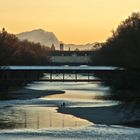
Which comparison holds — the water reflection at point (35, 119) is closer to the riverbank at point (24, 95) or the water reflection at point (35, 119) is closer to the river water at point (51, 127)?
the river water at point (51, 127)

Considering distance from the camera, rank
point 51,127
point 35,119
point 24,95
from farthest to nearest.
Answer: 1. point 24,95
2. point 35,119
3. point 51,127

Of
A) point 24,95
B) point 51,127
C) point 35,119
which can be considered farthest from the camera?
point 24,95

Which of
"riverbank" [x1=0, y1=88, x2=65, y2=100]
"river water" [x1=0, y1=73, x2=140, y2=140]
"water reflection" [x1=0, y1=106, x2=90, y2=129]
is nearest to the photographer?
"river water" [x1=0, y1=73, x2=140, y2=140]

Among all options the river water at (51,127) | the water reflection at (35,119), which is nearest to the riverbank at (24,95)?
the water reflection at (35,119)

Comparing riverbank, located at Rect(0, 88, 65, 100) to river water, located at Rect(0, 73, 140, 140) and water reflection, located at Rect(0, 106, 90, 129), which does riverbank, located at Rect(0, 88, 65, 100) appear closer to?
water reflection, located at Rect(0, 106, 90, 129)

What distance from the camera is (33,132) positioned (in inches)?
2032

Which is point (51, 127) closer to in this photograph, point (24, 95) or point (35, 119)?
point (35, 119)

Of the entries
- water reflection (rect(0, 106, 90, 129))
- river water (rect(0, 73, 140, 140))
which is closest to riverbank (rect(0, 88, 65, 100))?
water reflection (rect(0, 106, 90, 129))

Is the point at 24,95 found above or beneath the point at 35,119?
beneath

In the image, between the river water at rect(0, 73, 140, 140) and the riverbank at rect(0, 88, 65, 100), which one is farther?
the riverbank at rect(0, 88, 65, 100)

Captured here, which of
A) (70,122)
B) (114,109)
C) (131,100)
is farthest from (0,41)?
(70,122)

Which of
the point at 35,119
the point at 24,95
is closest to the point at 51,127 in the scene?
the point at 35,119

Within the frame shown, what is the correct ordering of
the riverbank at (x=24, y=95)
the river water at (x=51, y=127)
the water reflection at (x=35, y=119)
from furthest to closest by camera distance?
the riverbank at (x=24, y=95) → the water reflection at (x=35, y=119) → the river water at (x=51, y=127)

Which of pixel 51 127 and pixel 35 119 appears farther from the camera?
pixel 35 119
